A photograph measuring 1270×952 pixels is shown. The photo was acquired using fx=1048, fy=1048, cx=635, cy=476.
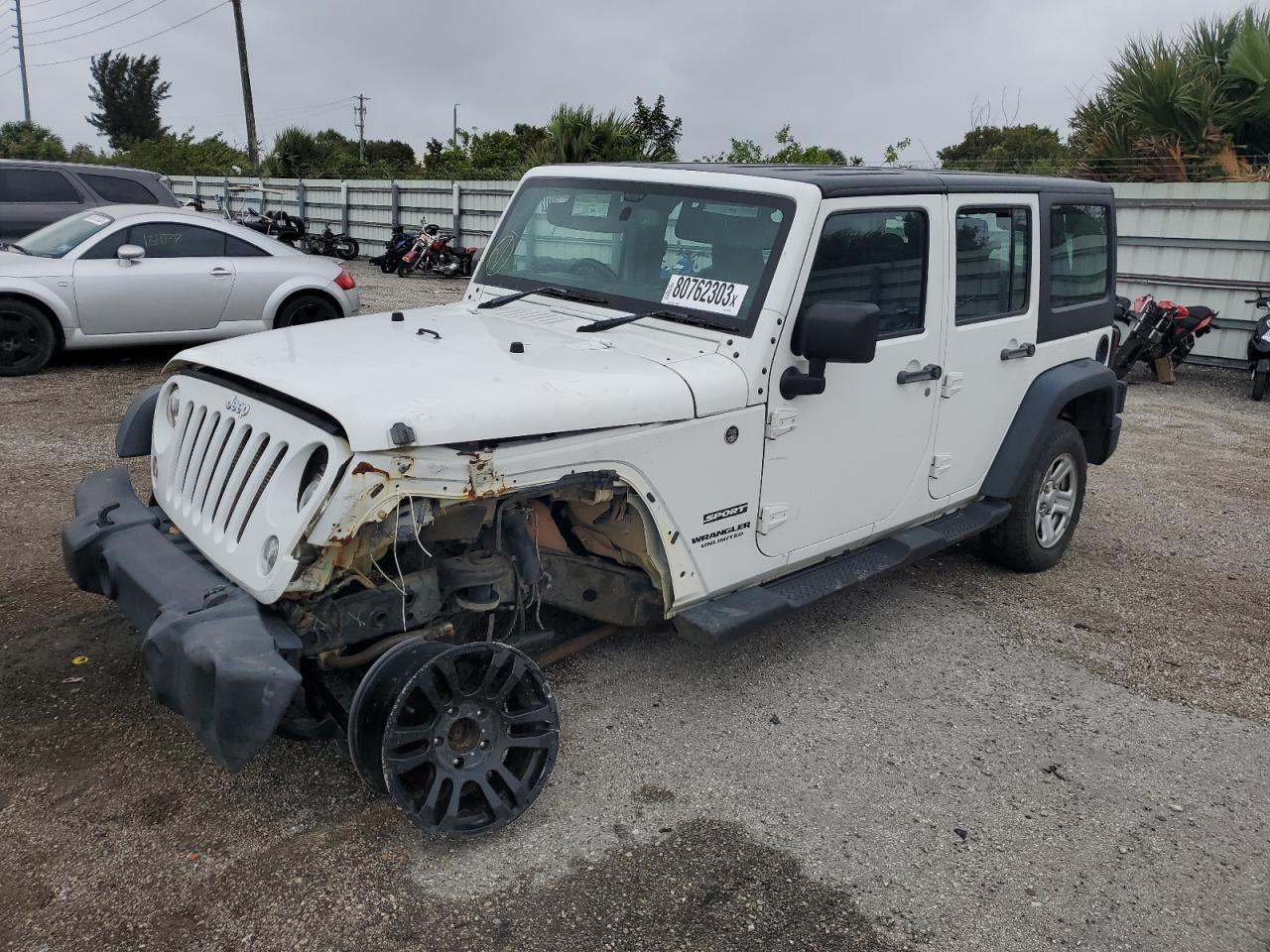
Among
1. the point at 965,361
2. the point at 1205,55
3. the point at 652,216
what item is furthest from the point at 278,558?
the point at 1205,55

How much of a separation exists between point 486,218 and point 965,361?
16.0 m

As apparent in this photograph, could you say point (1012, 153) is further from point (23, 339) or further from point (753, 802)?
point (753, 802)

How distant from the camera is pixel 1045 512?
5578 millimetres

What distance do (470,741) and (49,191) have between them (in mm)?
11323

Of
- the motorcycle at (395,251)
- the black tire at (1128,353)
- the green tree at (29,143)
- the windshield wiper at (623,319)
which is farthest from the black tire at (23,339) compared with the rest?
the green tree at (29,143)

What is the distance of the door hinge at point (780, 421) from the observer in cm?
380

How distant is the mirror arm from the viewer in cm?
374

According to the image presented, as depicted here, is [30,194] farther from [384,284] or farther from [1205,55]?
[1205,55]

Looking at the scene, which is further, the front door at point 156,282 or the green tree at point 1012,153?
the green tree at point 1012,153

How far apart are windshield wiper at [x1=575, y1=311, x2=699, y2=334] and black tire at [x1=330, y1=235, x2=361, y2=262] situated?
762 inches

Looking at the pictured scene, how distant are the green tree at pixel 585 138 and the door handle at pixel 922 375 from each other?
13893 mm

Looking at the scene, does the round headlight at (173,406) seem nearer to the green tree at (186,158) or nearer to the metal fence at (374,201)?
the metal fence at (374,201)

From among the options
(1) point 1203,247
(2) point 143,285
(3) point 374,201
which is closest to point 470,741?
(2) point 143,285

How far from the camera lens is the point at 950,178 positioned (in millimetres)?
4625
